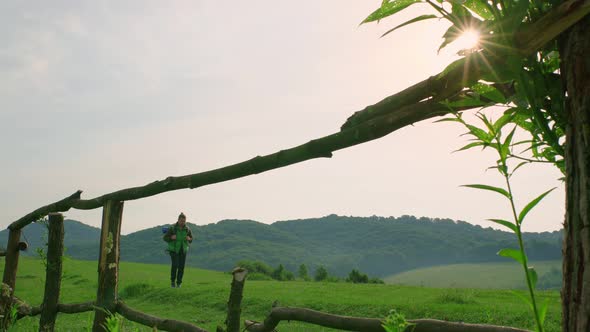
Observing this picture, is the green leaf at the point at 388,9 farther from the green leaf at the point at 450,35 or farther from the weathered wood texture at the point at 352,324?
the weathered wood texture at the point at 352,324

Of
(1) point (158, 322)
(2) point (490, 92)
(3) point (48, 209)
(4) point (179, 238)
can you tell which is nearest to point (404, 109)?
(2) point (490, 92)

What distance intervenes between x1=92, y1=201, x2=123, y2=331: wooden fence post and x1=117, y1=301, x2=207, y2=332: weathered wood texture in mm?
114

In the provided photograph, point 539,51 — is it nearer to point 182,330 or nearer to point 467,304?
point 182,330

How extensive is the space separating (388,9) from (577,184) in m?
0.62

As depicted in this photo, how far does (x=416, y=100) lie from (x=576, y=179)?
0.78 metres

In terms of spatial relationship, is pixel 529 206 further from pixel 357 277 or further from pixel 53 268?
pixel 357 277

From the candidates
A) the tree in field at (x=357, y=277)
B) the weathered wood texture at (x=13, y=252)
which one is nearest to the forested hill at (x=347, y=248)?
the tree in field at (x=357, y=277)

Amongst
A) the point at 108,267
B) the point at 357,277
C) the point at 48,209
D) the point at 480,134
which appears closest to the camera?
the point at 480,134

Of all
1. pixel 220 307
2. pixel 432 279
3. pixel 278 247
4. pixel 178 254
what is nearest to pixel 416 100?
pixel 220 307

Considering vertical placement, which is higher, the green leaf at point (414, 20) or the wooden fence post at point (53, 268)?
the green leaf at point (414, 20)

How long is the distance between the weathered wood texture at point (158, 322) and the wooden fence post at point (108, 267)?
0.11 metres

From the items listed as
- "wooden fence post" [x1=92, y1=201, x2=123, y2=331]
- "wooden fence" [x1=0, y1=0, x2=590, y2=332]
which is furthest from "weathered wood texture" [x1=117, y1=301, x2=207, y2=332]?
"wooden fence post" [x1=92, y1=201, x2=123, y2=331]

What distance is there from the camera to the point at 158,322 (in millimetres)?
3840

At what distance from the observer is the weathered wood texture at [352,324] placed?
2156 mm
